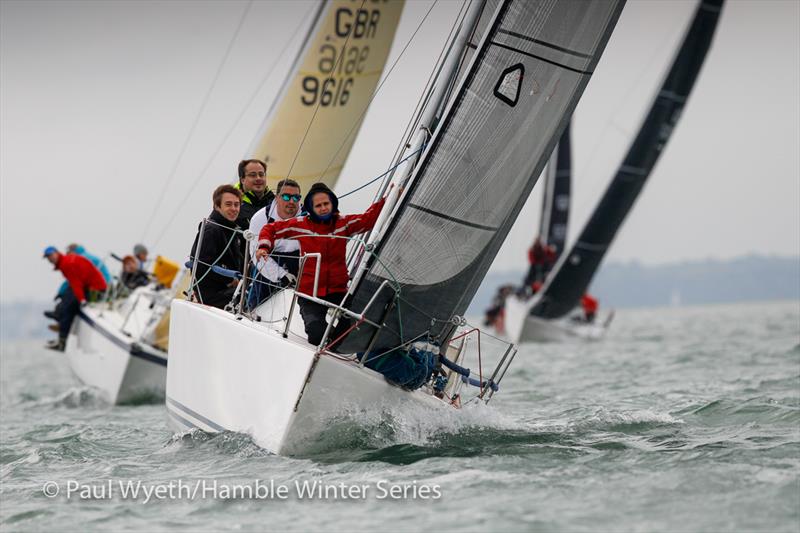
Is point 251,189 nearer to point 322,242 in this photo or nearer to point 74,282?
point 322,242

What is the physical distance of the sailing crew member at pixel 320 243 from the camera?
5.84 metres

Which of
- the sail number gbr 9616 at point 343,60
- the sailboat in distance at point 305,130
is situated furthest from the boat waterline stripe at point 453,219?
the sail number gbr 9616 at point 343,60

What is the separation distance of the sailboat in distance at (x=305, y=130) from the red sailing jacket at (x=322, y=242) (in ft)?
15.9

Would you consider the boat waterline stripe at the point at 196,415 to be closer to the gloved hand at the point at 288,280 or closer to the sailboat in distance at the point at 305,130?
the gloved hand at the point at 288,280

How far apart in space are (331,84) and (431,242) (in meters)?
6.09

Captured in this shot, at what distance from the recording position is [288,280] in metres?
6.64

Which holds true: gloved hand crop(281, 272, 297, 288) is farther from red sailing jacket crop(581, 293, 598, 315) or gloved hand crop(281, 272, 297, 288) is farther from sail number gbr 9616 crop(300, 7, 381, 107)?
red sailing jacket crop(581, 293, 598, 315)

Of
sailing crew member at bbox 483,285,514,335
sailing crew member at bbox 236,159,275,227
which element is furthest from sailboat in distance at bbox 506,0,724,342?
sailing crew member at bbox 236,159,275,227

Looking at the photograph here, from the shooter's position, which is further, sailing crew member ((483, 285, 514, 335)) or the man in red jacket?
sailing crew member ((483, 285, 514, 335))

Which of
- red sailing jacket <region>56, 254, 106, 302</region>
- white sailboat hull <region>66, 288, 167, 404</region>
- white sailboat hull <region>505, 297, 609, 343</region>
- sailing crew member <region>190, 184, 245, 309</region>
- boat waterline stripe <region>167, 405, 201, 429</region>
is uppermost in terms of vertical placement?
sailing crew member <region>190, 184, 245, 309</region>

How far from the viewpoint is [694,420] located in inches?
270

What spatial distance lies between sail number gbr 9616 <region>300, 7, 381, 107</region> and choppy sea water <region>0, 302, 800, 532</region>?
15.2ft

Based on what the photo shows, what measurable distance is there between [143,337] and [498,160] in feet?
19.2

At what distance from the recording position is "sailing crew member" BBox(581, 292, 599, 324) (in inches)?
890
